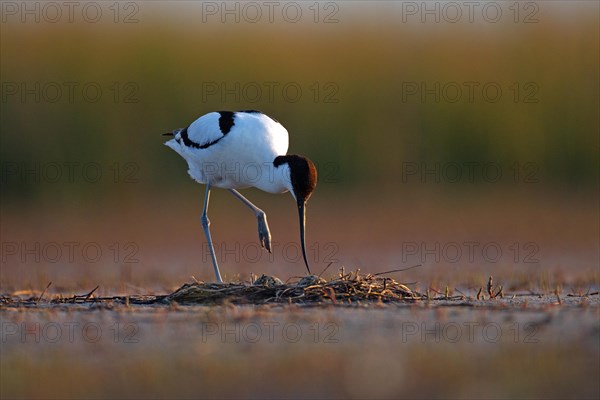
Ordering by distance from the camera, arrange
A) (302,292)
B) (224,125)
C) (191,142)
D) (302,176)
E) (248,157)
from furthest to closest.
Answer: (191,142) → (224,125) → (248,157) → (302,176) → (302,292)

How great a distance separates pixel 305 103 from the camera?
1953cm

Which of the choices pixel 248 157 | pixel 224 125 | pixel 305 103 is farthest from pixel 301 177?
pixel 305 103

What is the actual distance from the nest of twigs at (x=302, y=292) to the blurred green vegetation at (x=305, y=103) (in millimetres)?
9619

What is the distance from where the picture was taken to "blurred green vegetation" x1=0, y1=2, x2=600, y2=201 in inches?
732

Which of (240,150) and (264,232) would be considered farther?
(264,232)

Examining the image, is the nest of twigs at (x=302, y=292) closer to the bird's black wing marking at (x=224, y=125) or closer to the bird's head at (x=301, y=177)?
the bird's head at (x=301, y=177)

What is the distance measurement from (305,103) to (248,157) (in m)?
9.31

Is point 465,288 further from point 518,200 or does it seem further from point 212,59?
point 212,59

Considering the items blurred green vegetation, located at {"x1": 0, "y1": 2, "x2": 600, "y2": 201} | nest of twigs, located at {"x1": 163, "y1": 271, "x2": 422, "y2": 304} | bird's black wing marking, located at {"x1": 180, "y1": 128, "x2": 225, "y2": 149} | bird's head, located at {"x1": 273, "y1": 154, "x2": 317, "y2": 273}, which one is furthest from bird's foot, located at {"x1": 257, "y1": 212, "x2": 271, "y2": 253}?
blurred green vegetation, located at {"x1": 0, "y1": 2, "x2": 600, "y2": 201}

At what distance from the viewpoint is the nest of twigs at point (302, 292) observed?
8664 mm

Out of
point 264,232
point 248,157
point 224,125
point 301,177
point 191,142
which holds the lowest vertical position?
point 264,232

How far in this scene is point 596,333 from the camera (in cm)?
688

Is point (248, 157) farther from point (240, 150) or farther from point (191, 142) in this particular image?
point (191, 142)

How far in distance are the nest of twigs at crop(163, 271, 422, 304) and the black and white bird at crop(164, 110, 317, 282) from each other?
91cm
